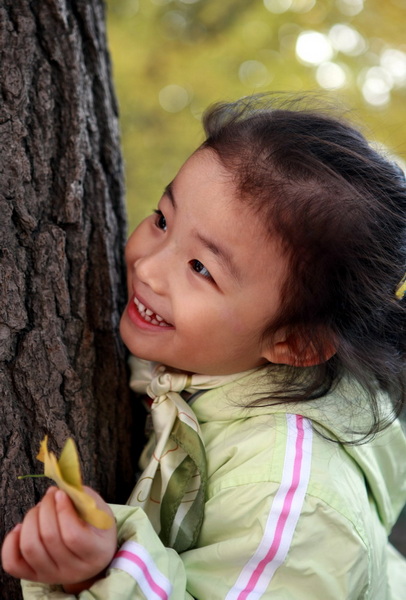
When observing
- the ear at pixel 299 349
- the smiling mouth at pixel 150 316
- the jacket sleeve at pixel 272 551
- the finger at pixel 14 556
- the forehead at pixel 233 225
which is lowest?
the jacket sleeve at pixel 272 551

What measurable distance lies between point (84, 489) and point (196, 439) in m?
0.41

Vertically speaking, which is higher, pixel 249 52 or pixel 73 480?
pixel 249 52

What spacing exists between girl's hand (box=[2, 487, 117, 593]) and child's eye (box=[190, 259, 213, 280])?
20.7 inches

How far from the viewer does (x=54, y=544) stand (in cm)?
97

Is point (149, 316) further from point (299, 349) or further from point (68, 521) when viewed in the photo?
point (68, 521)

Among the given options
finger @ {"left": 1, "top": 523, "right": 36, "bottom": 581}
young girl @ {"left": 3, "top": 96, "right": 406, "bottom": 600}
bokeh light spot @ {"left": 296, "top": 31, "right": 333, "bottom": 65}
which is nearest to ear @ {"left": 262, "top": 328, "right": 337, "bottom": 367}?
young girl @ {"left": 3, "top": 96, "right": 406, "bottom": 600}

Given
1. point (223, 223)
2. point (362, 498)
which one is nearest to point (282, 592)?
point (362, 498)

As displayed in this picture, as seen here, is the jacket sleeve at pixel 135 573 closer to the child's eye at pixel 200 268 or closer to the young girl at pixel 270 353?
the young girl at pixel 270 353

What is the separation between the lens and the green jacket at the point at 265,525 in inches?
43.3

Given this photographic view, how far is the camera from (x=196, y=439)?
133 centimetres

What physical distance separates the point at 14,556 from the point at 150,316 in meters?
0.58

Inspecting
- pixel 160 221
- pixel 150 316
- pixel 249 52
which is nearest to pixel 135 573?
pixel 150 316

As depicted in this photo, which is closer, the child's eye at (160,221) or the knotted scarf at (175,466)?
the knotted scarf at (175,466)

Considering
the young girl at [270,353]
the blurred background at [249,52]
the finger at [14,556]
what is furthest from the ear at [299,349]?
the blurred background at [249,52]
